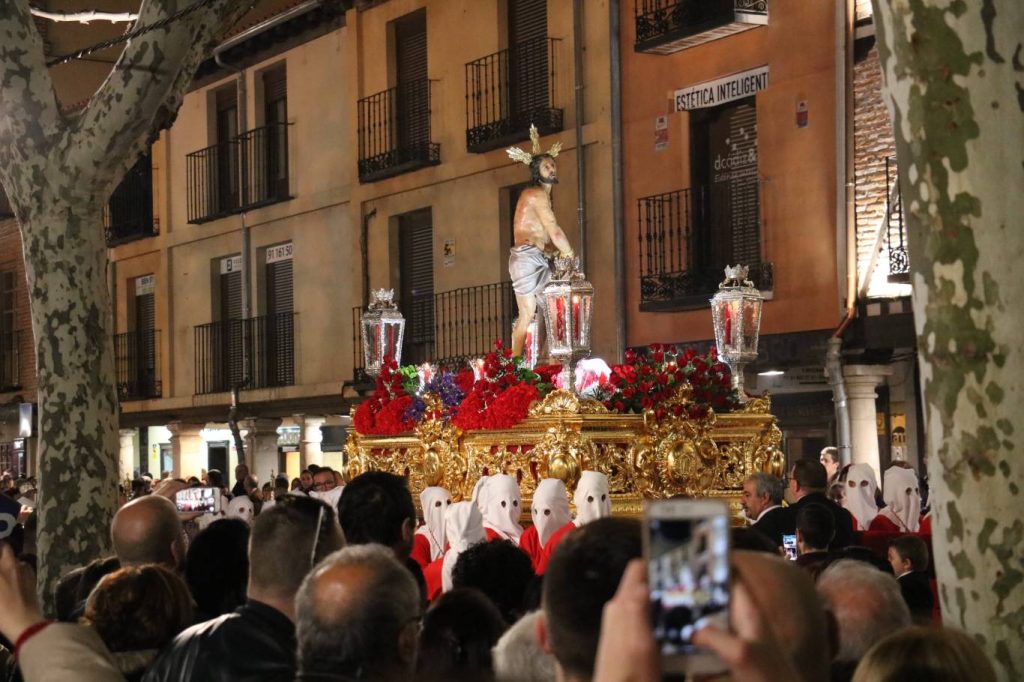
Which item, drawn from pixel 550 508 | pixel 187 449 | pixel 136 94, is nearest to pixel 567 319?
pixel 550 508

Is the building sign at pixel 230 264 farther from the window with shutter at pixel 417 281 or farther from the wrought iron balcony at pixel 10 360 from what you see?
the wrought iron balcony at pixel 10 360

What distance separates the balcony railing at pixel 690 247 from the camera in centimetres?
1664

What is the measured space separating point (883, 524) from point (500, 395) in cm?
249

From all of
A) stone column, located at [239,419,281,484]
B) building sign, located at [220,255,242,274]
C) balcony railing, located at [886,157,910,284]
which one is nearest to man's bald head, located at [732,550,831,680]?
balcony railing, located at [886,157,910,284]

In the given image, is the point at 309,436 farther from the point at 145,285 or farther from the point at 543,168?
the point at 543,168

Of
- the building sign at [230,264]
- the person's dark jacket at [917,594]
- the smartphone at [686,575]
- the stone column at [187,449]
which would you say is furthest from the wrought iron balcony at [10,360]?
the smartphone at [686,575]

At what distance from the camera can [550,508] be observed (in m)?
8.67

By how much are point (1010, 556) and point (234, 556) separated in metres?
2.62

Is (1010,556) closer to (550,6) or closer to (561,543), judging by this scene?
(561,543)

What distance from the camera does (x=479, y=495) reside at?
29.7 ft

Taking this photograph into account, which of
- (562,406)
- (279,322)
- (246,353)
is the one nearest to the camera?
(562,406)

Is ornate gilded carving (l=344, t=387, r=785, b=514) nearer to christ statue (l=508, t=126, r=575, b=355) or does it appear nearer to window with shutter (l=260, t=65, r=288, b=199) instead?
christ statue (l=508, t=126, r=575, b=355)

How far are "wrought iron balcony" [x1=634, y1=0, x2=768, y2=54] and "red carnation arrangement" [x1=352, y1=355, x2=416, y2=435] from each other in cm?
616

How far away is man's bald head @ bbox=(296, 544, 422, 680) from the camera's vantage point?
3348 mm
